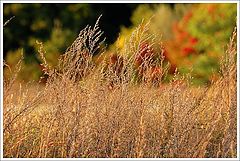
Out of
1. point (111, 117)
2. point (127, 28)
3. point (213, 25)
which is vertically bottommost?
point (111, 117)

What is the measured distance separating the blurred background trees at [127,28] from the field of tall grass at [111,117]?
5.38m

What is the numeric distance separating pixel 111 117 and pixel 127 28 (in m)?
10.7

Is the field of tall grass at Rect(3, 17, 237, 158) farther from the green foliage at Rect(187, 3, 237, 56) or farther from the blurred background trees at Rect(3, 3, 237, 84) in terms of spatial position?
the green foliage at Rect(187, 3, 237, 56)

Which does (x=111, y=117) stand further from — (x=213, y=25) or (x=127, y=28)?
(x=127, y=28)

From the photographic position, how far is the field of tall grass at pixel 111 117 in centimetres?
412

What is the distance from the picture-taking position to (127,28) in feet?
48.5

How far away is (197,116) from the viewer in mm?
4363

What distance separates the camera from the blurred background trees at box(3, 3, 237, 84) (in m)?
11.3

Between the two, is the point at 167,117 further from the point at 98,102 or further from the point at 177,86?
the point at 98,102

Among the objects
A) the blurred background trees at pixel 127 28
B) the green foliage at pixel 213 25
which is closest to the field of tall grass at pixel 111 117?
the blurred background trees at pixel 127 28

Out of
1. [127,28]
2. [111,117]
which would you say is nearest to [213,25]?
[127,28]

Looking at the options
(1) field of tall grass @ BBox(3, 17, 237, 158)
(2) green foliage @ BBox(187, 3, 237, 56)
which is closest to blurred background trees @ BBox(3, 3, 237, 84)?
(2) green foliage @ BBox(187, 3, 237, 56)

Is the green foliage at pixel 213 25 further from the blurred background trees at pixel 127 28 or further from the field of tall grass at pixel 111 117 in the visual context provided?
the field of tall grass at pixel 111 117

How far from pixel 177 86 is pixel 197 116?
26cm
